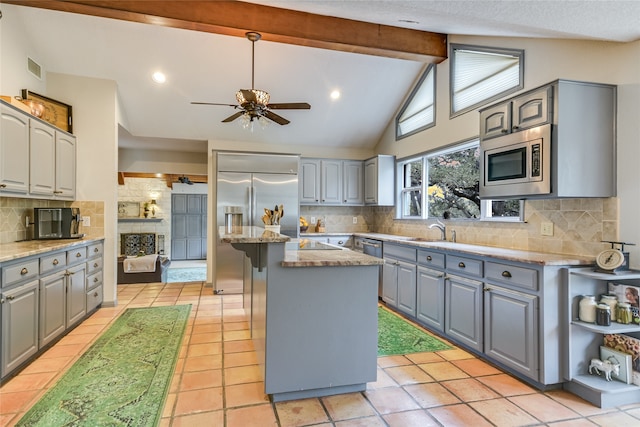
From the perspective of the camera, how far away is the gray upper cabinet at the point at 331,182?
5.73 meters

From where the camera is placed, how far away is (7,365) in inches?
95.3

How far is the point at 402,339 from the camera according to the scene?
3.34m

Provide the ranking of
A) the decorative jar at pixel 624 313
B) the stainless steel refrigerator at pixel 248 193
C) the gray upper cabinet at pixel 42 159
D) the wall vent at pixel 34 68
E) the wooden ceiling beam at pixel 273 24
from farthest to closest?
the stainless steel refrigerator at pixel 248 193 < the wall vent at pixel 34 68 < the gray upper cabinet at pixel 42 159 < the wooden ceiling beam at pixel 273 24 < the decorative jar at pixel 624 313

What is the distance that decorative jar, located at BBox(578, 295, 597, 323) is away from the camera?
7.53 ft

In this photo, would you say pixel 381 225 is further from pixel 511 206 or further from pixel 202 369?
pixel 202 369

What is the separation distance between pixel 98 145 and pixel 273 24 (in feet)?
8.87

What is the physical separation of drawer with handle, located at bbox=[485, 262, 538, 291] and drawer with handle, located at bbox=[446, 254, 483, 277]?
91mm

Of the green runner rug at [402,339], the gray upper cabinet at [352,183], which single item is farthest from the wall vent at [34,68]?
the green runner rug at [402,339]

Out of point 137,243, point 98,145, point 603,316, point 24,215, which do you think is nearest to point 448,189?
point 603,316

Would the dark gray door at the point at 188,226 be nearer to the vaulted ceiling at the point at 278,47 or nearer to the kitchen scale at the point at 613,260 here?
the vaulted ceiling at the point at 278,47

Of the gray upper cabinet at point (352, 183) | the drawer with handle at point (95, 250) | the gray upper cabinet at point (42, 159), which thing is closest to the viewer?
the gray upper cabinet at point (42, 159)

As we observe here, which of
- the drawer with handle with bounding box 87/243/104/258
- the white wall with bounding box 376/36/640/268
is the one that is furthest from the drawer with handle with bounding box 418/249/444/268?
the drawer with handle with bounding box 87/243/104/258

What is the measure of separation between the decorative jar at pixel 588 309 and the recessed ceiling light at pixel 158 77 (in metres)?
4.77

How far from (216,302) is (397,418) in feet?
10.7
